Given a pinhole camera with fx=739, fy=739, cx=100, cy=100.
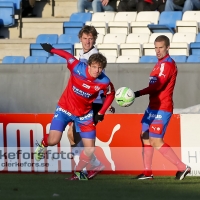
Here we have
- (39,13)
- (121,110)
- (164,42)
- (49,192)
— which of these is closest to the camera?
(49,192)

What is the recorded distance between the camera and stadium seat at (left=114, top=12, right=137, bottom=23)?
1703cm

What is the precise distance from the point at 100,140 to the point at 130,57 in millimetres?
5077

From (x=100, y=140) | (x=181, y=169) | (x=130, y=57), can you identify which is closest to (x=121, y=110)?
(x=130, y=57)

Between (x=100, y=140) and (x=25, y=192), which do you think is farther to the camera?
(x=100, y=140)

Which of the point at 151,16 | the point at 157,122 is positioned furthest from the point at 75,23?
the point at 157,122

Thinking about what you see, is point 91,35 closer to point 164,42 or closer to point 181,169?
point 164,42

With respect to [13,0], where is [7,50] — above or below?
below

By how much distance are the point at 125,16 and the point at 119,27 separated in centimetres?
36

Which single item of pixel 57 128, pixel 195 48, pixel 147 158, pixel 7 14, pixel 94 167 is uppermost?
pixel 7 14

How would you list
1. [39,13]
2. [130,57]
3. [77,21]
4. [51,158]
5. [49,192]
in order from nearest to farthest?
[49,192]
[51,158]
[130,57]
[77,21]
[39,13]

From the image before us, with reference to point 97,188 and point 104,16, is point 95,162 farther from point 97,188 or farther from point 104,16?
point 104,16

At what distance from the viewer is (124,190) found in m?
8.66

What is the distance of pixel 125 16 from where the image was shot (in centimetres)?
1706

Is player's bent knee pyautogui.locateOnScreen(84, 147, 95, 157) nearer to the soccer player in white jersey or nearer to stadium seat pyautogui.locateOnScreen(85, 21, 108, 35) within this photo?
the soccer player in white jersey
